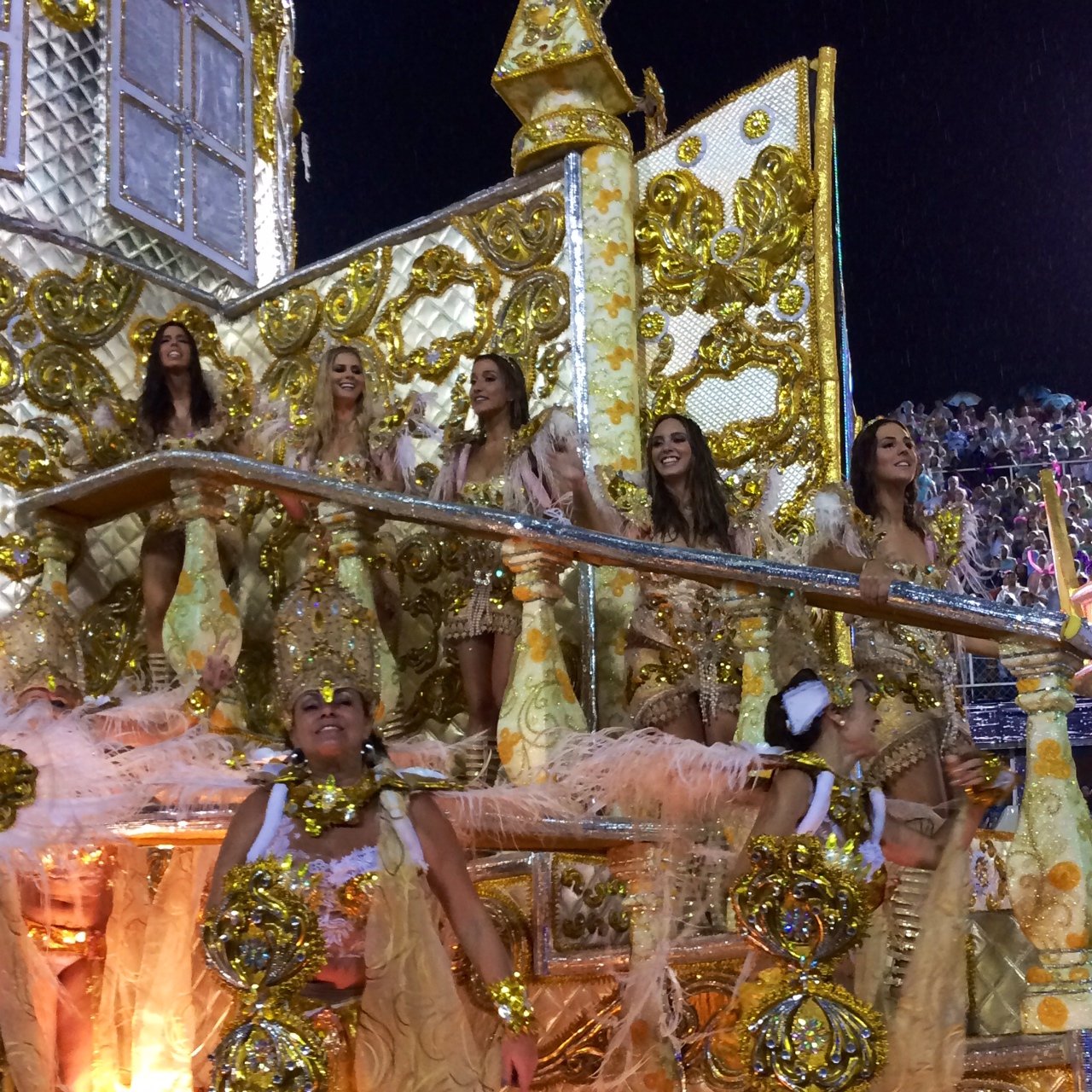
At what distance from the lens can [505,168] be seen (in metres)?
11.8

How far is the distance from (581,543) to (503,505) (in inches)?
41.0

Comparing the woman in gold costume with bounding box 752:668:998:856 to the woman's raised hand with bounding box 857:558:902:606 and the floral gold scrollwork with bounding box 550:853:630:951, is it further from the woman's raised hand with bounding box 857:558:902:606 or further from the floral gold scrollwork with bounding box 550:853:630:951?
the floral gold scrollwork with bounding box 550:853:630:951

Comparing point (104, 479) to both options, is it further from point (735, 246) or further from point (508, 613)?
point (735, 246)

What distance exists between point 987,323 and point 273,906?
8407 millimetres

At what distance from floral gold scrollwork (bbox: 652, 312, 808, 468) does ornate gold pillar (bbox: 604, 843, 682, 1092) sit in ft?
6.86

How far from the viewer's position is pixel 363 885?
3.42 meters

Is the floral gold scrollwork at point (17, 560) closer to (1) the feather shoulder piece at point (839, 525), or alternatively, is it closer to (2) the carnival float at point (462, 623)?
(2) the carnival float at point (462, 623)

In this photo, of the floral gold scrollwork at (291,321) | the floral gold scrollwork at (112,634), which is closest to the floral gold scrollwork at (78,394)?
the floral gold scrollwork at (112,634)

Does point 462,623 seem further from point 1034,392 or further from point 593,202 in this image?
point 1034,392

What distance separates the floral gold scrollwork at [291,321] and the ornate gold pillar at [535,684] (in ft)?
8.34

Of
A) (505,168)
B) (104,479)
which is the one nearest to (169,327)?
(104,479)

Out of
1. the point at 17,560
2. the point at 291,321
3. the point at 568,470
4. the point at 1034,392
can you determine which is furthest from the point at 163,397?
the point at 1034,392

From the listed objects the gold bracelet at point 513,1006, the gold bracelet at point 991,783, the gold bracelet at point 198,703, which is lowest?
the gold bracelet at point 513,1006

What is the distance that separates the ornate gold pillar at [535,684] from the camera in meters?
4.30
